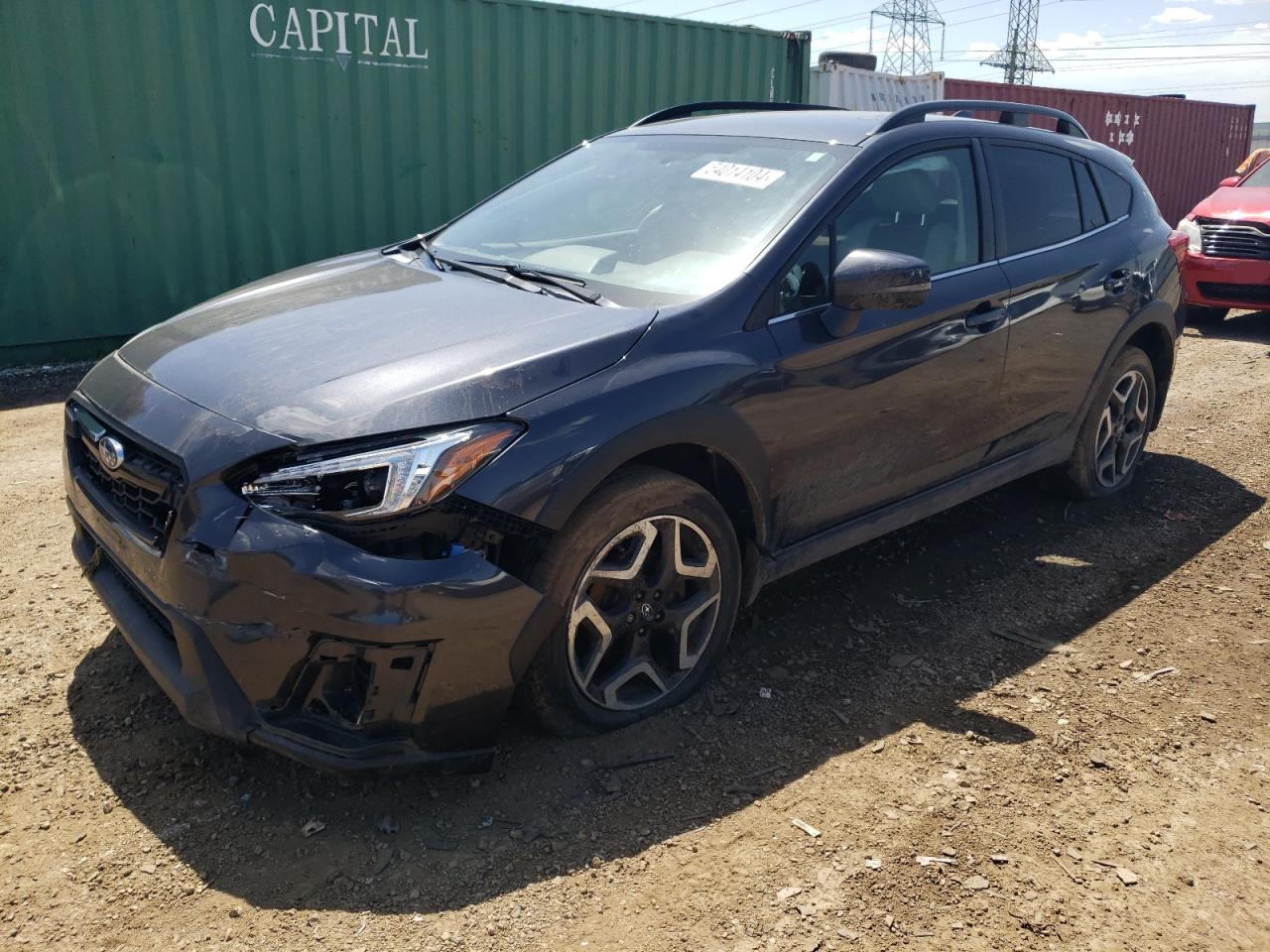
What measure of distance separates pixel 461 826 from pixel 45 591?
2081 mm

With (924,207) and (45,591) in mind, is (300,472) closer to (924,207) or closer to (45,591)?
(45,591)

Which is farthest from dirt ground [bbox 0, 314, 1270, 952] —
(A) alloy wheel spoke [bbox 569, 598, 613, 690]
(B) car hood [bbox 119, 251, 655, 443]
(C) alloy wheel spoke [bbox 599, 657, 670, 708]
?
(B) car hood [bbox 119, 251, 655, 443]

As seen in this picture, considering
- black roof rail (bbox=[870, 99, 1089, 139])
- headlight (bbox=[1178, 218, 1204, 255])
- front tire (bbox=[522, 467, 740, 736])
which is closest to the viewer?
front tire (bbox=[522, 467, 740, 736])

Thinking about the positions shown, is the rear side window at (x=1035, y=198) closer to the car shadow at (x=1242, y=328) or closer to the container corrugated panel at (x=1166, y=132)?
the car shadow at (x=1242, y=328)

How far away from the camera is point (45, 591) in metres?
3.84

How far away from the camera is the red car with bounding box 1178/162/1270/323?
32.0 feet

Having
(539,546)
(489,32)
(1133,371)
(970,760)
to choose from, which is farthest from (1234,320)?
(539,546)

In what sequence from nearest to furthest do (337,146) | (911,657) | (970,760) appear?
(970,760) < (911,657) < (337,146)

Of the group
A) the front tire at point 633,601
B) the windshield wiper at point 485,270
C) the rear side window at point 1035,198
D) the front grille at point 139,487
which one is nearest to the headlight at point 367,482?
the front grille at point 139,487

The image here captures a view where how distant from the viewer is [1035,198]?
14.2 feet

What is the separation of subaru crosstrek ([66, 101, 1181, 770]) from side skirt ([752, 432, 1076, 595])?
1 cm

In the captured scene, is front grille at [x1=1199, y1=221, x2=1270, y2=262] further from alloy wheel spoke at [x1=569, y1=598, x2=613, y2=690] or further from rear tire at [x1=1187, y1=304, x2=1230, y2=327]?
alloy wheel spoke at [x1=569, y1=598, x2=613, y2=690]

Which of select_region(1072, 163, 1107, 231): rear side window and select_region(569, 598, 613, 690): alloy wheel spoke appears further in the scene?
select_region(1072, 163, 1107, 231): rear side window

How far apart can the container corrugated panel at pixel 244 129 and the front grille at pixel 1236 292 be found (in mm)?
5768
